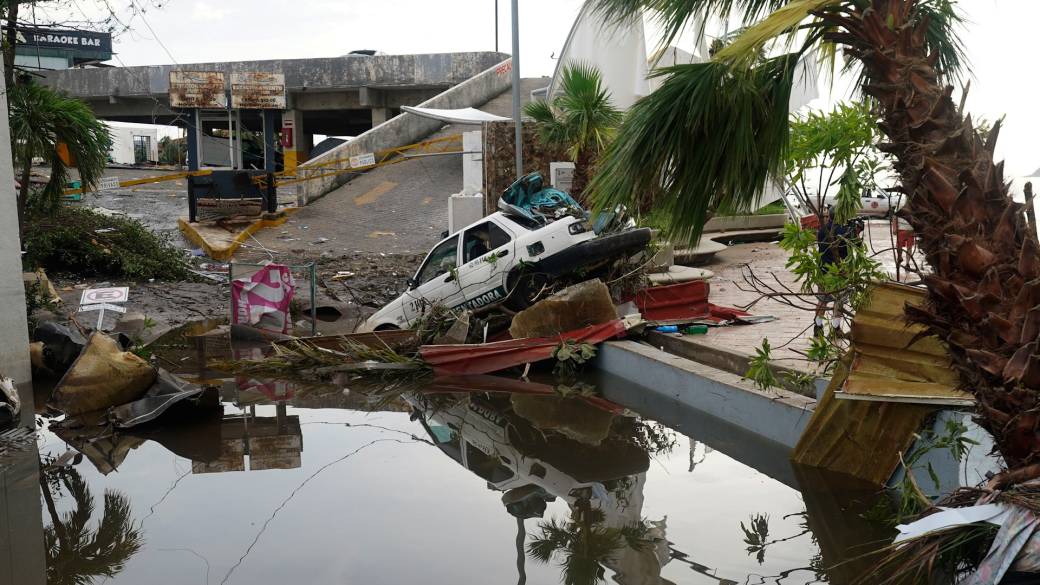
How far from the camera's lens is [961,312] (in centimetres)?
495

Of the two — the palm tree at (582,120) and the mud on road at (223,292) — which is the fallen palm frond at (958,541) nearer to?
the mud on road at (223,292)

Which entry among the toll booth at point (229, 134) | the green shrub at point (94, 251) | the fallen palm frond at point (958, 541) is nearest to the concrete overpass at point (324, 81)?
the toll booth at point (229, 134)

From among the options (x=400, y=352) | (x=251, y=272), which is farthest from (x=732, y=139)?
(x=251, y=272)

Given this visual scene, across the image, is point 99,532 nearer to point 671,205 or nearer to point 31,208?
point 671,205

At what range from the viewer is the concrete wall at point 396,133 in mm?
27125

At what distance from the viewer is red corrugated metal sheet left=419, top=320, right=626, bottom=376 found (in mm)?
11469

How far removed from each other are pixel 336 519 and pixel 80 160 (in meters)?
9.77

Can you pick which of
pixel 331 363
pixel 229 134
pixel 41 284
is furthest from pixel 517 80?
pixel 229 134

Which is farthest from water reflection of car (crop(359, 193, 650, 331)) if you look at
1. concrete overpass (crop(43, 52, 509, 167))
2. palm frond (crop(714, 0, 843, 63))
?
concrete overpass (crop(43, 52, 509, 167))

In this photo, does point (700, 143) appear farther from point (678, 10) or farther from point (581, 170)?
point (581, 170)

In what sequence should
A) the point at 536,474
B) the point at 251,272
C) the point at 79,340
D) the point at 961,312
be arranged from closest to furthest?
1. the point at 961,312
2. the point at 536,474
3. the point at 79,340
4. the point at 251,272

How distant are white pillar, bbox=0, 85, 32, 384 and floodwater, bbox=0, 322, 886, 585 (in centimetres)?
161

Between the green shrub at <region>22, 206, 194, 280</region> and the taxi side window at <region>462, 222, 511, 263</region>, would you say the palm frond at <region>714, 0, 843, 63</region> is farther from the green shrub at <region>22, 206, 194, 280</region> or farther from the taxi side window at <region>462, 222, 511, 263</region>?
the green shrub at <region>22, 206, 194, 280</region>

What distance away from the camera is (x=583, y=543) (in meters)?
6.05
